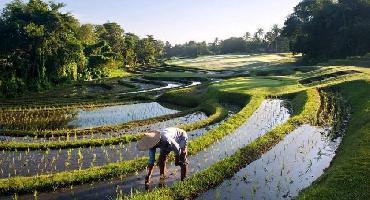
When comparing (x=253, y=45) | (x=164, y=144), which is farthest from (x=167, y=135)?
(x=253, y=45)

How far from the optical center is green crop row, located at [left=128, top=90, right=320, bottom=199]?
13.2m

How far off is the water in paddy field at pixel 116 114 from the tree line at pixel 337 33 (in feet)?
148

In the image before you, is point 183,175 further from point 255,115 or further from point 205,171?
point 255,115

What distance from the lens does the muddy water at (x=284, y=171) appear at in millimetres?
14086

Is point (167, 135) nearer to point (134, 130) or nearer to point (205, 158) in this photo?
point (205, 158)

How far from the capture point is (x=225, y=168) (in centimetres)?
1611

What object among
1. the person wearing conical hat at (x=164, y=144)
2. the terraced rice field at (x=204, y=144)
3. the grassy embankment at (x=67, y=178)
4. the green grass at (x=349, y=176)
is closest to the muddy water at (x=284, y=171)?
the terraced rice field at (x=204, y=144)

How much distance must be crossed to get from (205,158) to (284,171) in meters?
3.76

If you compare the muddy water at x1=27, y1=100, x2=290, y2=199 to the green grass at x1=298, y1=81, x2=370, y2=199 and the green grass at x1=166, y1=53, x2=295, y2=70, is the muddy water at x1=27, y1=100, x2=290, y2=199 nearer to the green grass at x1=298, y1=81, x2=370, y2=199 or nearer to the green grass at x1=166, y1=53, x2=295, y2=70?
the green grass at x1=298, y1=81, x2=370, y2=199

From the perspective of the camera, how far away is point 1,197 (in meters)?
14.1

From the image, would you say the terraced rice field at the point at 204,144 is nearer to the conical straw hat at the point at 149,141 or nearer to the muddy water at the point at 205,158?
the muddy water at the point at 205,158

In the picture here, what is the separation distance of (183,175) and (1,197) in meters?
6.32

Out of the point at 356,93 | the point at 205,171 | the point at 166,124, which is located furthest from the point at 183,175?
the point at 356,93

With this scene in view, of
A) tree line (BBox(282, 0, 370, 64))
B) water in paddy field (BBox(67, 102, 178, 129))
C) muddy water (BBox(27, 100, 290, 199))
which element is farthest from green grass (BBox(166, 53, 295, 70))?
muddy water (BBox(27, 100, 290, 199))
